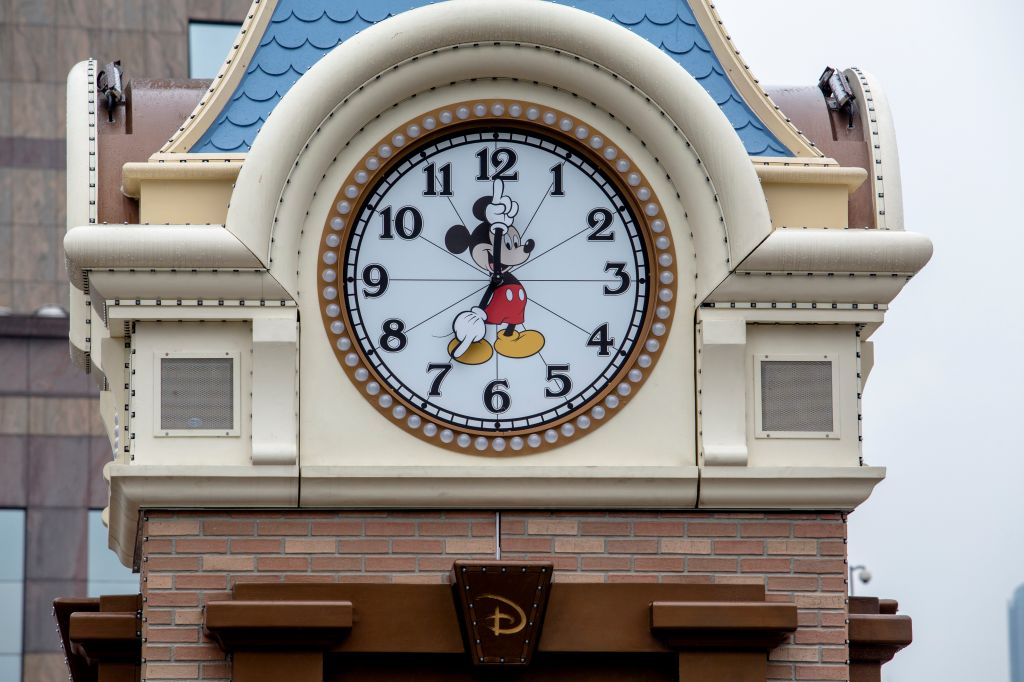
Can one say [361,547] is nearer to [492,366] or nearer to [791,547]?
[492,366]

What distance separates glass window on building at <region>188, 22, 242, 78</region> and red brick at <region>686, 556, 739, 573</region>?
3384 cm

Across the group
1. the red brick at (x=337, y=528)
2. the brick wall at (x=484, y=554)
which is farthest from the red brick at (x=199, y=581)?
the red brick at (x=337, y=528)

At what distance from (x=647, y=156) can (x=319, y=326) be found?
240 centimetres

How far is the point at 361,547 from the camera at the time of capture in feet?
48.9

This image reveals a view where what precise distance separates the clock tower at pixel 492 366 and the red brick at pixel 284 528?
0.02m

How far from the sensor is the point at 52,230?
154ft

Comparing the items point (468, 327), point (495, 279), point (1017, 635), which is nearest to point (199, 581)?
point (468, 327)

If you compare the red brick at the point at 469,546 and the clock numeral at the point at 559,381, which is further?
the clock numeral at the point at 559,381

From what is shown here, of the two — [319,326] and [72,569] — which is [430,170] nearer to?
[319,326]

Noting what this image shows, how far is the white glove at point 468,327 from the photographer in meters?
15.1

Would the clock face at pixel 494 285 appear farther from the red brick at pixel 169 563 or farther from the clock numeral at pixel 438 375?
the red brick at pixel 169 563

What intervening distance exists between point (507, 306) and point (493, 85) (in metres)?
1.45

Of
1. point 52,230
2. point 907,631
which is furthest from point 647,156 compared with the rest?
point 52,230

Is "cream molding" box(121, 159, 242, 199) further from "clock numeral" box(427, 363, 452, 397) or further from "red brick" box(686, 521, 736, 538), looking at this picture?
"red brick" box(686, 521, 736, 538)
